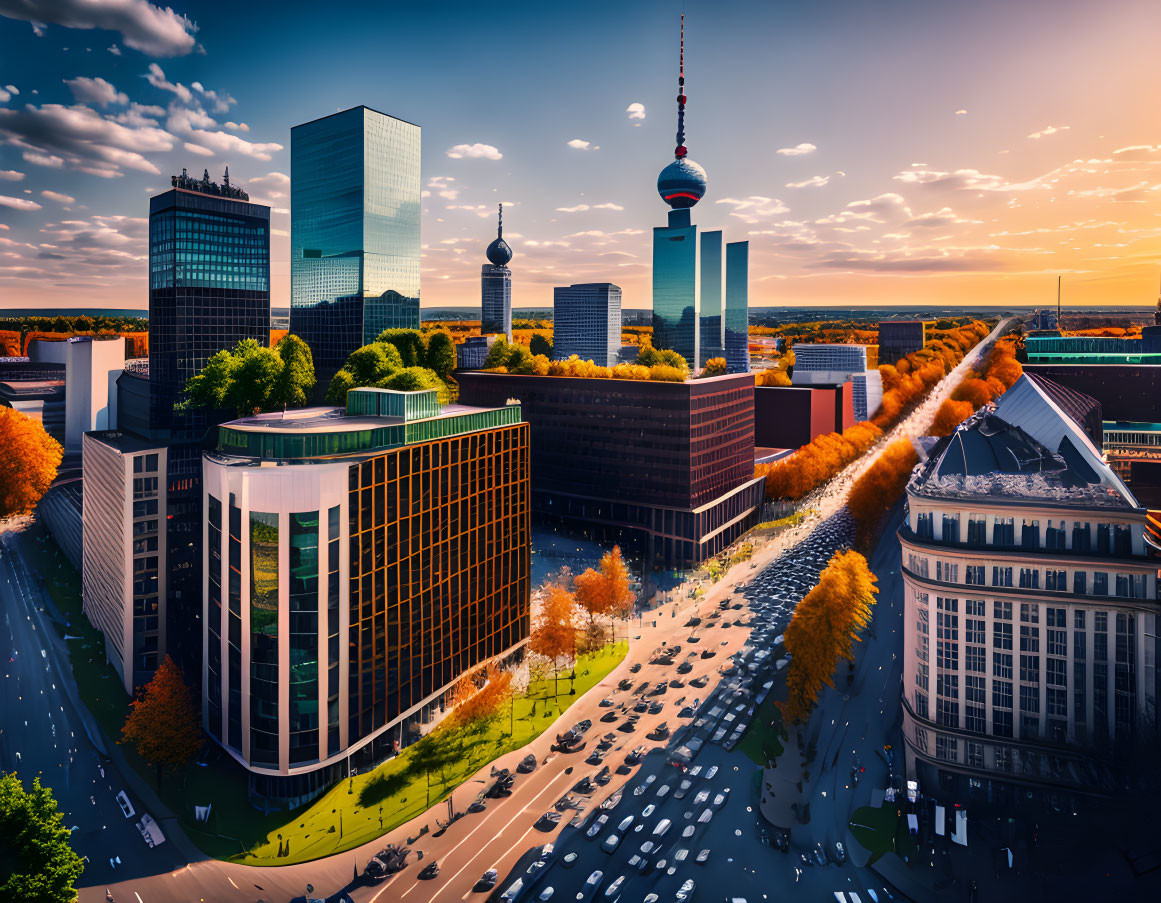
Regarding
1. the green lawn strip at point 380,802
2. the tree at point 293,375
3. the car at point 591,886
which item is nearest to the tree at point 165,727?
the green lawn strip at point 380,802

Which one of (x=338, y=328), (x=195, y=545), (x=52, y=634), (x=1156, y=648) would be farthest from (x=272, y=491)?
(x=338, y=328)

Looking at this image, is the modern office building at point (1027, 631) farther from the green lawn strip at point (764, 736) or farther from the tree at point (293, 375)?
the tree at point (293, 375)

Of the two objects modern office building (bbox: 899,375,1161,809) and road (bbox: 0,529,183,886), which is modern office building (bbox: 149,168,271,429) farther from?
modern office building (bbox: 899,375,1161,809)

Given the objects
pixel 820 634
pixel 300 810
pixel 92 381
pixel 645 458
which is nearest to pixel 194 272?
pixel 92 381

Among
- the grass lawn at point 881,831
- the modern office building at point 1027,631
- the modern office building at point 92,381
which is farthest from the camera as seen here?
the modern office building at point 92,381

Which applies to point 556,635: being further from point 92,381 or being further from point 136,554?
point 92,381

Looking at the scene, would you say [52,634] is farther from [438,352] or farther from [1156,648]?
[1156,648]
